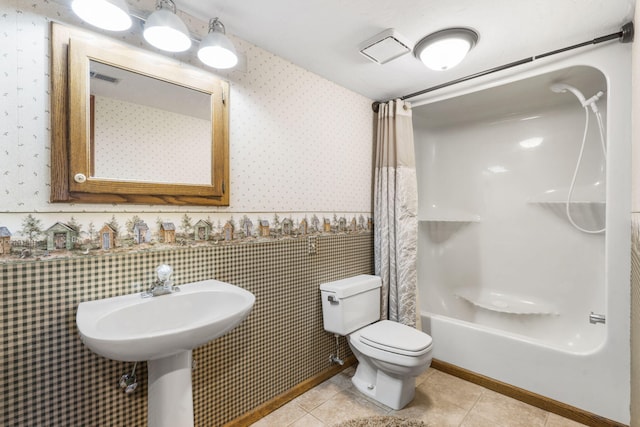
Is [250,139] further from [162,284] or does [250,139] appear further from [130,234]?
[162,284]

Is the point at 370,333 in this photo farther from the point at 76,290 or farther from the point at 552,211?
the point at 552,211

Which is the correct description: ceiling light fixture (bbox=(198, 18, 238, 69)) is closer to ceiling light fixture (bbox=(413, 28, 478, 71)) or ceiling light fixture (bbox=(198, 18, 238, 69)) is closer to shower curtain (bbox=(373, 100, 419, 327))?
ceiling light fixture (bbox=(413, 28, 478, 71))

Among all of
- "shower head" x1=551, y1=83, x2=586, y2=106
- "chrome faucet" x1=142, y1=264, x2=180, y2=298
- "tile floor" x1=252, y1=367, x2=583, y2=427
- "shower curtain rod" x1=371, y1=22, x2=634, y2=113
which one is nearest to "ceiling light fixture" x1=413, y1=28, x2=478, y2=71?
"shower curtain rod" x1=371, y1=22, x2=634, y2=113

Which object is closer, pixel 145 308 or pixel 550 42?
pixel 145 308

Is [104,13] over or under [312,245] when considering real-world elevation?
over

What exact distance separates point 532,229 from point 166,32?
112 inches

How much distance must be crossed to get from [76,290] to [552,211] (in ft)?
10.1

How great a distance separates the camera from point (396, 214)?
2291 millimetres

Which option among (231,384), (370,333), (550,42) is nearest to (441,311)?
(370,333)

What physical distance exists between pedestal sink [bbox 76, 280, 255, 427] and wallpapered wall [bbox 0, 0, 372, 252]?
35cm

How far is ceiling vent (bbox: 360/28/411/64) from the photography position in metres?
1.58

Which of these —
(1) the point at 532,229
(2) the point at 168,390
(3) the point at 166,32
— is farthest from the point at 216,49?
(1) the point at 532,229

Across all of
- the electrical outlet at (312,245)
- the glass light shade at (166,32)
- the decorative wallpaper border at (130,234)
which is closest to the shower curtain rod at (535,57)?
the electrical outlet at (312,245)

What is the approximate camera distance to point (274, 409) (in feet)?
5.86
